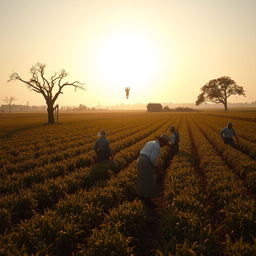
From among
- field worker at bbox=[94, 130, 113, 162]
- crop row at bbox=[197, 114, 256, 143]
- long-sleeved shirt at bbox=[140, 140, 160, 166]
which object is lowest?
crop row at bbox=[197, 114, 256, 143]

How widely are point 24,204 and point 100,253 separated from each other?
3.86 metres

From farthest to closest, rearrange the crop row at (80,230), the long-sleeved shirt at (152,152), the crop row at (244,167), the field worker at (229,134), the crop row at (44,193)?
the field worker at (229,134) → the crop row at (244,167) → the long-sleeved shirt at (152,152) → the crop row at (44,193) → the crop row at (80,230)

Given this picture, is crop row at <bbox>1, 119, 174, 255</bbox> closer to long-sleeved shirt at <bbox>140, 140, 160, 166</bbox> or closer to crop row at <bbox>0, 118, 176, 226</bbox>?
crop row at <bbox>0, 118, 176, 226</bbox>

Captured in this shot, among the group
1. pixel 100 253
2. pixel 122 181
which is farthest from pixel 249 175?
Result: pixel 100 253

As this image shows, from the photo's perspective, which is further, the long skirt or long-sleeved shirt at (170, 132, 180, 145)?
long-sleeved shirt at (170, 132, 180, 145)

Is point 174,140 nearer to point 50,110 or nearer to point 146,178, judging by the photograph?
point 146,178

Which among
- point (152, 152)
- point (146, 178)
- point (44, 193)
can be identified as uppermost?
point (152, 152)

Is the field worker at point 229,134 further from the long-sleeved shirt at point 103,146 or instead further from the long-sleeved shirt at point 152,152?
the long-sleeved shirt at point 152,152

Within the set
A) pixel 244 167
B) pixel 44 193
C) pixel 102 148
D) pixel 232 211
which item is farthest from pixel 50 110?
pixel 232 211

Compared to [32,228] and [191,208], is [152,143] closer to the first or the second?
[191,208]

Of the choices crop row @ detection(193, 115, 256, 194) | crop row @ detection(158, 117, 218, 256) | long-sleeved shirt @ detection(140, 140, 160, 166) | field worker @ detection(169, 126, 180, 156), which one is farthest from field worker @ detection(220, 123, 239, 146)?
long-sleeved shirt @ detection(140, 140, 160, 166)

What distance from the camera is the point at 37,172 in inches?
427

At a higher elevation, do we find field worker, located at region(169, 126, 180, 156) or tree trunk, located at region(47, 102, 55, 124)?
tree trunk, located at region(47, 102, 55, 124)

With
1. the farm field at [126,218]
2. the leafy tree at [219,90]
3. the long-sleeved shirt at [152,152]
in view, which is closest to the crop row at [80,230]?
the farm field at [126,218]
